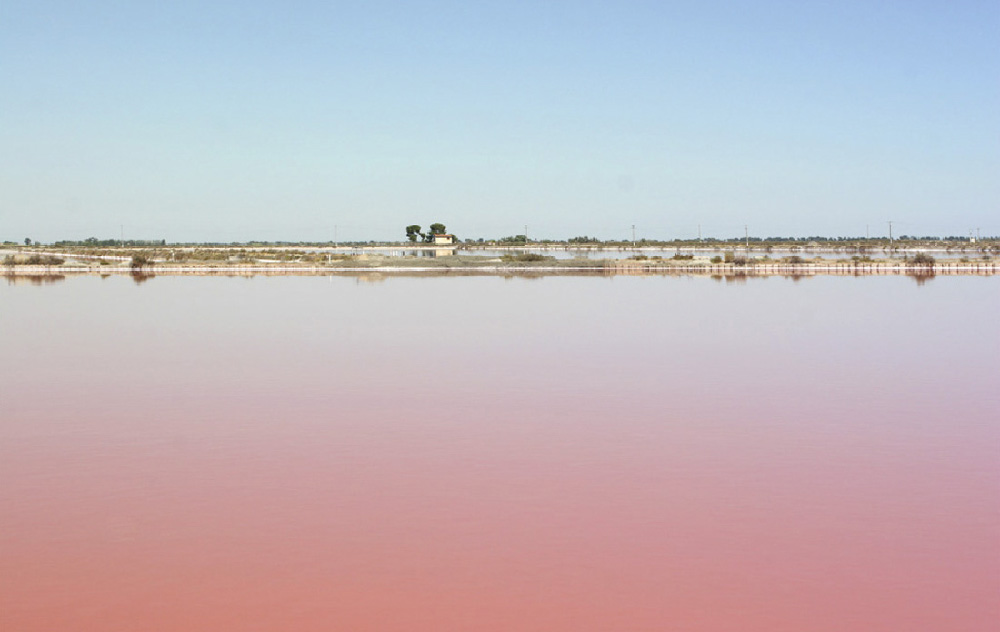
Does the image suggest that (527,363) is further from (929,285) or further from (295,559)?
(929,285)

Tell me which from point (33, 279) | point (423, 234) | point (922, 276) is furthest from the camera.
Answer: point (423, 234)

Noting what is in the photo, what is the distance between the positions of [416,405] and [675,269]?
168 ft

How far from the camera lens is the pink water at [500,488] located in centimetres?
583

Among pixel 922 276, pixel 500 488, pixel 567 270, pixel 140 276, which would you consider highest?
pixel 140 276

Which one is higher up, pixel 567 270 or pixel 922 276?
pixel 567 270

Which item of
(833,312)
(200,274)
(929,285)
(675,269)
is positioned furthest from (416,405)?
(675,269)

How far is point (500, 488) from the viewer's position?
8.10 m

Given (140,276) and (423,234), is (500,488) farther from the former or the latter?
(423,234)

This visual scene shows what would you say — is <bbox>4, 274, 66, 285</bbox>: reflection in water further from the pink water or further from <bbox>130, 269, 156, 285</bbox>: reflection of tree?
the pink water

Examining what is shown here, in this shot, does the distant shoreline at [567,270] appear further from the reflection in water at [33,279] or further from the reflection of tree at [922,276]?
the reflection in water at [33,279]

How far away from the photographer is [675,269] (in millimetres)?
61469

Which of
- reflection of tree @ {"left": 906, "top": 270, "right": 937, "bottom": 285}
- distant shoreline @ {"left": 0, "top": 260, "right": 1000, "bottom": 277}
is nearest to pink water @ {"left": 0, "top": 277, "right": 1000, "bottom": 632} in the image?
reflection of tree @ {"left": 906, "top": 270, "right": 937, "bottom": 285}

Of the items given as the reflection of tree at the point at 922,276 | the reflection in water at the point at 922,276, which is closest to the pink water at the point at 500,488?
the reflection of tree at the point at 922,276

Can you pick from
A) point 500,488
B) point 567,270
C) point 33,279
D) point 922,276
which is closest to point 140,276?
point 33,279
